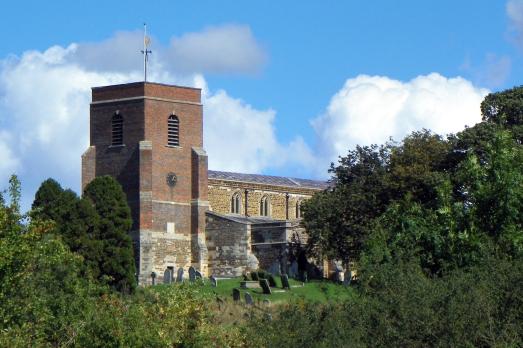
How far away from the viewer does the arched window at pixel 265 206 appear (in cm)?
11212

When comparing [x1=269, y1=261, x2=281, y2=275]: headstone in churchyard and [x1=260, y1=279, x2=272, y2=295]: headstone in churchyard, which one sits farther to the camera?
[x1=269, y1=261, x2=281, y2=275]: headstone in churchyard

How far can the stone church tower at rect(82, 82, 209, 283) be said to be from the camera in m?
97.7

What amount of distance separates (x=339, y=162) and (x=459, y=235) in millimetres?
29960

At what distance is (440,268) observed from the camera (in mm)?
59344

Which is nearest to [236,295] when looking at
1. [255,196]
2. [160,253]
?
[160,253]

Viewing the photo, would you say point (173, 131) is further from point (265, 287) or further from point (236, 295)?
point (236, 295)

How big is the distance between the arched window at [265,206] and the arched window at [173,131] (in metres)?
14.2

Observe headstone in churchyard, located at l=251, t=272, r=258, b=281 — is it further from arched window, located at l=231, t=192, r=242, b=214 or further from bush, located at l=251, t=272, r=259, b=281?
arched window, located at l=231, t=192, r=242, b=214

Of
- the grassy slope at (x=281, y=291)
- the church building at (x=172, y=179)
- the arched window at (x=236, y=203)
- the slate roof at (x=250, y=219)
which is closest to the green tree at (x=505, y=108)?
the grassy slope at (x=281, y=291)

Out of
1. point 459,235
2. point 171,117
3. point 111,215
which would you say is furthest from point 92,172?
point 459,235

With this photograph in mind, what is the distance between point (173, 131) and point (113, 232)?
16875 mm

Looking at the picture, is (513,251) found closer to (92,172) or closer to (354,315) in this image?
(354,315)

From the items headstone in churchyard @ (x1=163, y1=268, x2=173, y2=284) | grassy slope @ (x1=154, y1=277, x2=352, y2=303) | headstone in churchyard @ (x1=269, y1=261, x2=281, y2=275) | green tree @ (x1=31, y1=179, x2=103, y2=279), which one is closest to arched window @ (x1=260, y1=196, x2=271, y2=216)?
headstone in churchyard @ (x1=269, y1=261, x2=281, y2=275)

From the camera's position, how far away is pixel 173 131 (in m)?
99.7
